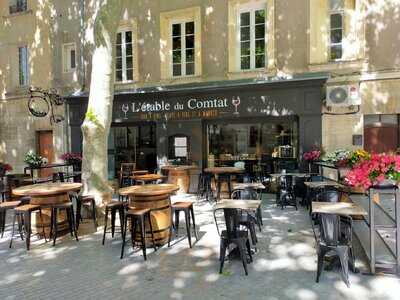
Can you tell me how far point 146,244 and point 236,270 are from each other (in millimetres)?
1741

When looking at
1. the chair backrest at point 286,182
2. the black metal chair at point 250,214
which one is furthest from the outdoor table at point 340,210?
the chair backrest at point 286,182

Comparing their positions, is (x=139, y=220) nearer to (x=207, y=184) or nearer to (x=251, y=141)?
(x=207, y=184)

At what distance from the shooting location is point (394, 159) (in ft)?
14.8

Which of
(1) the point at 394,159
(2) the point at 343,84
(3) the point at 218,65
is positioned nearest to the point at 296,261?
(1) the point at 394,159

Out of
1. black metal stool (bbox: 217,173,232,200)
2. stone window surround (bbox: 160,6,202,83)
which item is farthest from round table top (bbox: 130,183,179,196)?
stone window surround (bbox: 160,6,202,83)

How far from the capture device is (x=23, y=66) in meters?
14.5

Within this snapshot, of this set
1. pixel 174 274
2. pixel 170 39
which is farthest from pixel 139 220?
pixel 170 39

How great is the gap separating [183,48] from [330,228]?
8.81m

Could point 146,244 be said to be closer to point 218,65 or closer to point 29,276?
point 29,276

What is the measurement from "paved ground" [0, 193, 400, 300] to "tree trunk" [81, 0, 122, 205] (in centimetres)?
152

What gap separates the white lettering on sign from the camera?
11250 millimetres

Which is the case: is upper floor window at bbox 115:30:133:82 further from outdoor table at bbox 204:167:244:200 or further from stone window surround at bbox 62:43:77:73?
outdoor table at bbox 204:167:244:200

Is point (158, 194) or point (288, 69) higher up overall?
point (288, 69)

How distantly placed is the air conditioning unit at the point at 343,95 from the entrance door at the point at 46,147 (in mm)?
10344
